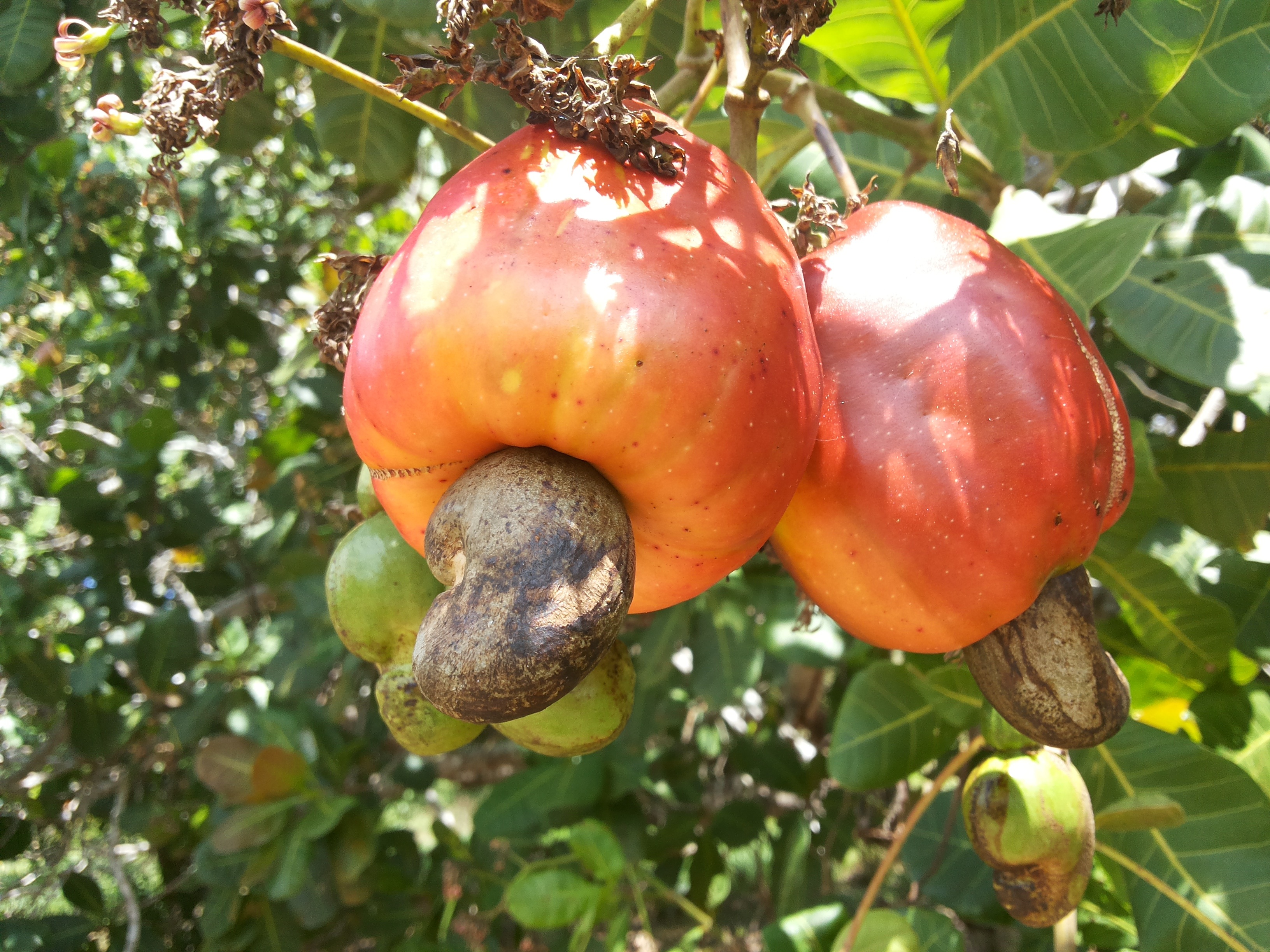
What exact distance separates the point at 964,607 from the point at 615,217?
18.1 inches

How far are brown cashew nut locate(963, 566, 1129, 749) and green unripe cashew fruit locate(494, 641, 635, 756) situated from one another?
0.36m

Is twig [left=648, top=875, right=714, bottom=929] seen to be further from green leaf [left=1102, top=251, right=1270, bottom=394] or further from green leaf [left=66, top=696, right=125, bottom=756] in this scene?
green leaf [left=66, top=696, right=125, bottom=756]

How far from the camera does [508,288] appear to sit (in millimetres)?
644

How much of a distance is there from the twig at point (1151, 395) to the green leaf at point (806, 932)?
1.19 m

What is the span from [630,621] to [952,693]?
19.4 inches

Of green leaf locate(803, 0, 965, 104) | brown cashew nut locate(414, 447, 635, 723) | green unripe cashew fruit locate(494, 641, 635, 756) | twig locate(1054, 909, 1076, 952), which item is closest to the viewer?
brown cashew nut locate(414, 447, 635, 723)

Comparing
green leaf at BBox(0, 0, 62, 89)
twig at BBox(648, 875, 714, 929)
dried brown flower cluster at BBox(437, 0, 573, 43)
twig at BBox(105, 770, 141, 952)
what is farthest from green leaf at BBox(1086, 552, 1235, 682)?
twig at BBox(105, 770, 141, 952)

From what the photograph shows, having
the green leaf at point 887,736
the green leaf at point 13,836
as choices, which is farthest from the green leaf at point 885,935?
the green leaf at point 13,836

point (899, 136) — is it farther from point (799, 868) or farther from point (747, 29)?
point (799, 868)

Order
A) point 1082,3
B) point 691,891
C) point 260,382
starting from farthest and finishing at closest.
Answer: point 260,382, point 691,891, point 1082,3

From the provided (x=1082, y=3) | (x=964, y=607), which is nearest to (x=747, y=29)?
(x=1082, y=3)

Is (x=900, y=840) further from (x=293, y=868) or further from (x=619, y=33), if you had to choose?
(x=293, y=868)

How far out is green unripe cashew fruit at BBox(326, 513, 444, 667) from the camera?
0.87 meters

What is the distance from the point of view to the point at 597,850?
1566 millimetres
